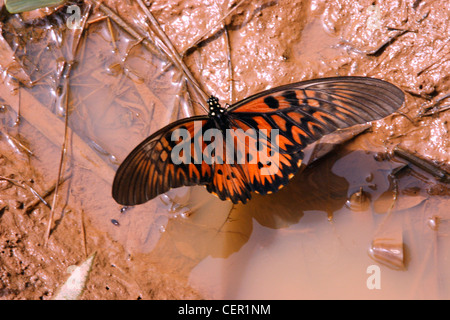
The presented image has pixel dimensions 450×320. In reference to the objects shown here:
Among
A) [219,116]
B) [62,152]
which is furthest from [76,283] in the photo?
[219,116]

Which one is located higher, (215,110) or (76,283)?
(215,110)

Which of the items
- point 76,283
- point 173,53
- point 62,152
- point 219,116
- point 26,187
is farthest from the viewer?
point 173,53

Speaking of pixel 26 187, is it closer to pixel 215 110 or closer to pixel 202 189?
pixel 202 189

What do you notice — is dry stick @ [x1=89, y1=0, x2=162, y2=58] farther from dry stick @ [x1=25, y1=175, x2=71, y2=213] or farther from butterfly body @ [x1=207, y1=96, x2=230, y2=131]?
dry stick @ [x1=25, y1=175, x2=71, y2=213]

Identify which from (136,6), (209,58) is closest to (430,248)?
(209,58)

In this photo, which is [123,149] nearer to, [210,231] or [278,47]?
[210,231]

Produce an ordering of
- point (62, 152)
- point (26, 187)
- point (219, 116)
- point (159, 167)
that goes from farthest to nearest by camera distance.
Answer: point (62, 152)
point (26, 187)
point (219, 116)
point (159, 167)

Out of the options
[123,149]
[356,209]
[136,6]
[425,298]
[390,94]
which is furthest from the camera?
[136,6]

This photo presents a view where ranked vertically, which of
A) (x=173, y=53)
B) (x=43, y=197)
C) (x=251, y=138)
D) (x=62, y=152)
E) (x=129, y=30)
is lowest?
(x=43, y=197)
